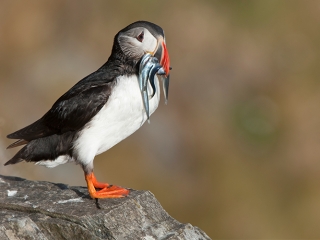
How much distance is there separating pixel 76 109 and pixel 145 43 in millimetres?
844

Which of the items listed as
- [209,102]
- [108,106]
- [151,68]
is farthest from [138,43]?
[209,102]

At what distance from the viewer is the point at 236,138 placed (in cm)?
1126

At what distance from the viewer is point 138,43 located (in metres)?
5.27

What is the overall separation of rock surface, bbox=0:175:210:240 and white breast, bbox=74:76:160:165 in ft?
1.36

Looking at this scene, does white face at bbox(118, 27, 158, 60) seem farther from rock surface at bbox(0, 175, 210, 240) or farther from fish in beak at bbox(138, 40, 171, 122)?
rock surface at bbox(0, 175, 210, 240)

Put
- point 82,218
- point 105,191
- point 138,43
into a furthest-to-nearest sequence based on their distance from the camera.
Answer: point 138,43
point 105,191
point 82,218

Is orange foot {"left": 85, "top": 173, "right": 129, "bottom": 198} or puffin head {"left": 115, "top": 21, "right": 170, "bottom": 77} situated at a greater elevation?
puffin head {"left": 115, "top": 21, "right": 170, "bottom": 77}

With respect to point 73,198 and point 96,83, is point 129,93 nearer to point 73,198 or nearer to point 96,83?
point 96,83

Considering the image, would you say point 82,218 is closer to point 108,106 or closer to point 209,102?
point 108,106

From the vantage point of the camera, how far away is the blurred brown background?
10.3 metres

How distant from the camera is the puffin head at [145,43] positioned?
5188 millimetres

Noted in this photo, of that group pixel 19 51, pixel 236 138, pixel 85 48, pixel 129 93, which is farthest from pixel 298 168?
pixel 129 93

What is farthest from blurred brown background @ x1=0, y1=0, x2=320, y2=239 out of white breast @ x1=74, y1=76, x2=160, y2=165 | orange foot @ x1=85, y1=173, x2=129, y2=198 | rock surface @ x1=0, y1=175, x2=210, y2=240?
rock surface @ x1=0, y1=175, x2=210, y2=240

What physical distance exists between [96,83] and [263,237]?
6.05 meters
